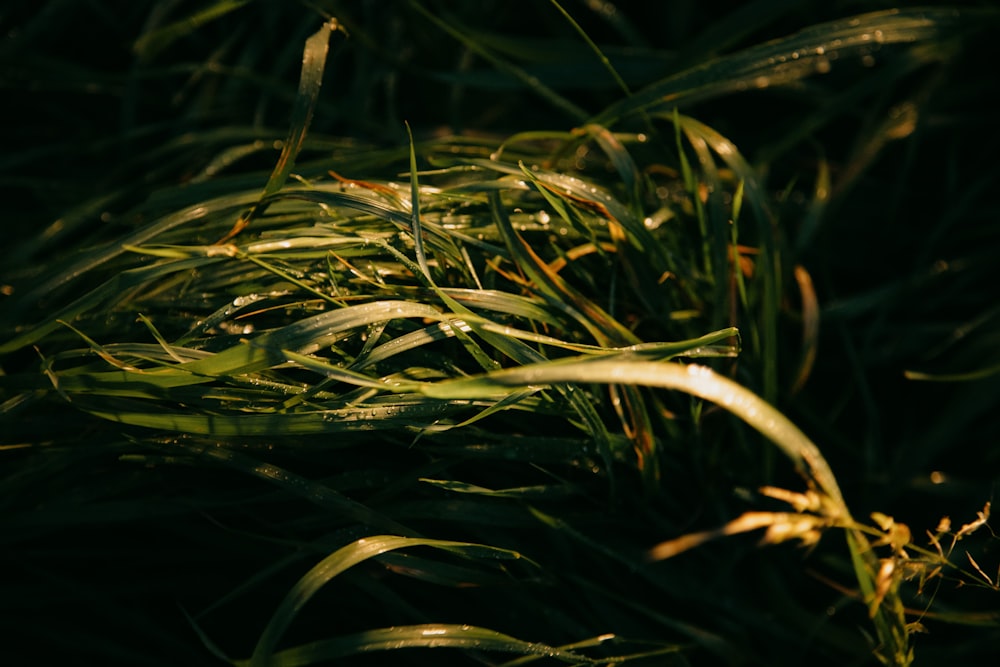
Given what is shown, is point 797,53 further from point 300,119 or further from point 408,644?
point 408,644

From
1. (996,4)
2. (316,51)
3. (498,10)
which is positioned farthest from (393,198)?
(996,4)

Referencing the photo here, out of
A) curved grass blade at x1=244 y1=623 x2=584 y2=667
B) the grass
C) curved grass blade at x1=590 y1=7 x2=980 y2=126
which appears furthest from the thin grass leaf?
curved grass blade at x1=244 y1=623 x2=584 y2=667

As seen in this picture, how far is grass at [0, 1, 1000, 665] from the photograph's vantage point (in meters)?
0.75

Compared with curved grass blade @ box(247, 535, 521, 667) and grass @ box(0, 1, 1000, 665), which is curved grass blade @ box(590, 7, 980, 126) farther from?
curved grass blade @ box(247, 535, 521, 667)

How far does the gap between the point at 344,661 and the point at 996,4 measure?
4.43 ft

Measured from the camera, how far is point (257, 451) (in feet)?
2.63

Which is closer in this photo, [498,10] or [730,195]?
[730,195]

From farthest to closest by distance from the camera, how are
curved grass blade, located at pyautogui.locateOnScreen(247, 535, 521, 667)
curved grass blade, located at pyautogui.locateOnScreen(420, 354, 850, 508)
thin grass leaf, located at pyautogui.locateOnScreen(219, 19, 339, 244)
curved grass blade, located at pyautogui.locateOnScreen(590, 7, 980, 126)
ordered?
curved grass blade, located at pyautogui.locateOnScreen(590, 7, 980, 126) < thin grass leaf, located at pyautogui.locateOnScreen(219, 19, 339, 244) < curved grass blade, located at pyautogui.locateOnScreen(247, 535, 521, 667) < curved grass blade, located at pyautogui.locateOnScreen(420, 354, 850, 508)

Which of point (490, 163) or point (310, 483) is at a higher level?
point (490, 163)

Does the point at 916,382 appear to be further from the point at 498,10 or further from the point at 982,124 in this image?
the point at 498,10

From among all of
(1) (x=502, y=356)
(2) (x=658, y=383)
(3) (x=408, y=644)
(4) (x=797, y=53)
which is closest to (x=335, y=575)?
(3) (x=408, y=644)

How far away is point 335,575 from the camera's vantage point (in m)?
0.72

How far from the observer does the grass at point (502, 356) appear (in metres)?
0.75

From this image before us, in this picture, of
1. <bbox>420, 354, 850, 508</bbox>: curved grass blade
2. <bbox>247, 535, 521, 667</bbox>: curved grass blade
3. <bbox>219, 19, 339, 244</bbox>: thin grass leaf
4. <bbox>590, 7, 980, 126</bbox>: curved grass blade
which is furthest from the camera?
<bbox>590, 7, 980, 126</bbox>: curved grass blade
